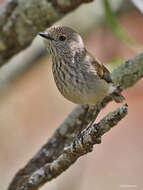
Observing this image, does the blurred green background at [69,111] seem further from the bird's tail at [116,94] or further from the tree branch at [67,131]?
the bird's tail at [116,94]

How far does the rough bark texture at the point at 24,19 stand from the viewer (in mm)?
3982

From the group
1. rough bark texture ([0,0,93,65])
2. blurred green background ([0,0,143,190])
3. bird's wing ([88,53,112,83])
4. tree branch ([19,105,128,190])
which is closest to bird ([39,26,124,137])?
bird's wing ([88,53,112,83])

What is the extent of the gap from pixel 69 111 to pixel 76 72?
107 inches

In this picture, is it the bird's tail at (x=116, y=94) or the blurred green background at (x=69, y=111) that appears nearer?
the bird's tail at (x=116, y=94)

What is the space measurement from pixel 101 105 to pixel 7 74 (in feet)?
4.47

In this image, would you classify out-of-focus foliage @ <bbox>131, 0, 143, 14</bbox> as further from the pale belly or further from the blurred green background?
the blurred green background

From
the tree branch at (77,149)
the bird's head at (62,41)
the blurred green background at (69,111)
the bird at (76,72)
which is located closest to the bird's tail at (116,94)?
the bird at (76,72)

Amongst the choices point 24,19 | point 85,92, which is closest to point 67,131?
point 85,92

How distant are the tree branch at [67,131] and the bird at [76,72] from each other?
0.20 feet

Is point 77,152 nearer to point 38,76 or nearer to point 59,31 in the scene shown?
point 59,31

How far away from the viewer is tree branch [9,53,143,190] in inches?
146

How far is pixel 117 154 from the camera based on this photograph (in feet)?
20.1

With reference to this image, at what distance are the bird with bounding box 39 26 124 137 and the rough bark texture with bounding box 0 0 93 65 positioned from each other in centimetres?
10

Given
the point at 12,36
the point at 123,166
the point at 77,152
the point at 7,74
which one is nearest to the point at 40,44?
the point at 7,74
